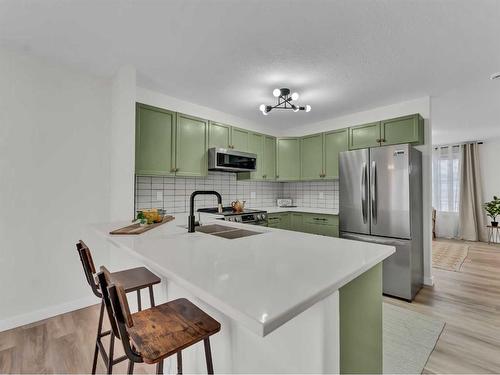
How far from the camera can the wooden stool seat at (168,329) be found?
2.97 ft

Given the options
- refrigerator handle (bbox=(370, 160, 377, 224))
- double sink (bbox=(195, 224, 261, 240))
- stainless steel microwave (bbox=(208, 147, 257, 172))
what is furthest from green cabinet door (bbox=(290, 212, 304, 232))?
double sink (bbox=(195, 224, 261, 240))

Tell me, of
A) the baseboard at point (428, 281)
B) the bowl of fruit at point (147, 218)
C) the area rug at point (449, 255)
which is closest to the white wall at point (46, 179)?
the bowl of fruit at point (147, 218)

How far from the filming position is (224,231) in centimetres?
179

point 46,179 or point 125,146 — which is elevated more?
point 125,146

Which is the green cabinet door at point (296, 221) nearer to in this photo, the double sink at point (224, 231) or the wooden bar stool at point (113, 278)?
the double sink at point (224, 231)

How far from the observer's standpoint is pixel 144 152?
279 cm

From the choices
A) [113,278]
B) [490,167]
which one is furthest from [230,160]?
[490,167]

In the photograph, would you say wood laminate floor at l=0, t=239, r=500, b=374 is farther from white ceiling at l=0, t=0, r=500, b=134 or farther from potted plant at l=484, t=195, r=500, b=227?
potted plant at l=484, t=195, r=500, b=227

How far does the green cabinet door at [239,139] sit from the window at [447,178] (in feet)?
18.4

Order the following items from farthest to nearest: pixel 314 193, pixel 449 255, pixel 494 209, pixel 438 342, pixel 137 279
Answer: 1. pixel 494 209
2. pixel 449 255
3. pixel 314 193
4. pixel 438 342
5. pixel 137 279

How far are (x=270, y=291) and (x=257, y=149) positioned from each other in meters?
3.50

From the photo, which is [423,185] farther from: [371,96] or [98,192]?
[98,192]

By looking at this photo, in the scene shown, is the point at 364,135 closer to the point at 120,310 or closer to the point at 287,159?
the point at 287,159

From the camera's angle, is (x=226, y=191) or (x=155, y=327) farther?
(x=226, y=191)
